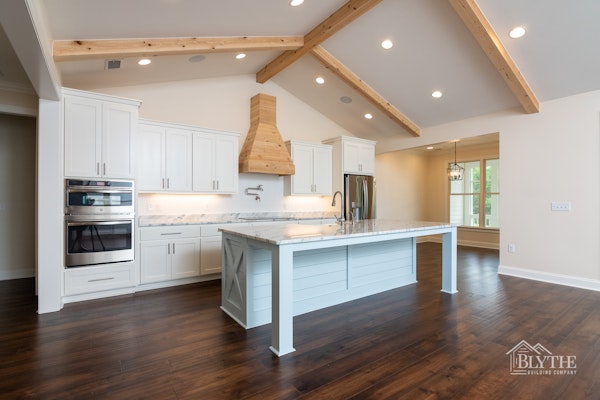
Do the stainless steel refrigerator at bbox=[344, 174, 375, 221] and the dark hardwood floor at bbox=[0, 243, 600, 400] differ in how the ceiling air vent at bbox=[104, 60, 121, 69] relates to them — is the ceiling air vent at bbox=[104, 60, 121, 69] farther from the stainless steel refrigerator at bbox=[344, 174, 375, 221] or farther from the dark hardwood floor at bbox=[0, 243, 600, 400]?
the stainless steel refrigerator at bbox=[344, 174, 375, 221]

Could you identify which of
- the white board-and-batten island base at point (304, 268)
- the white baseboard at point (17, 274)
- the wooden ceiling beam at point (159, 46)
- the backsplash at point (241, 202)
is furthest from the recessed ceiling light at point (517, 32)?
the white baseboard at point (17, 274)

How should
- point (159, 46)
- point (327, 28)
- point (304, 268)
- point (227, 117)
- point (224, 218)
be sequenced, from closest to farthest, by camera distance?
point (304, 268)
point (159, 46)
point (327, 28)
point (224, 218)
point (227, 117)

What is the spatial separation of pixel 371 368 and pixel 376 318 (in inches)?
36.3

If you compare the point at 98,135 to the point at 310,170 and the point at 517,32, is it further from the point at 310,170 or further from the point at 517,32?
the point at 517,32

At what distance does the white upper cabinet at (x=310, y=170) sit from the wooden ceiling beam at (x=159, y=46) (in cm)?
202

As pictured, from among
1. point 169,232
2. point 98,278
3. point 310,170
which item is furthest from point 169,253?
point 310,170

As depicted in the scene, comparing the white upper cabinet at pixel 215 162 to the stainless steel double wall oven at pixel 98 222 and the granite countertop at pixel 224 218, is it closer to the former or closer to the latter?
the granite countertop at pixel 224 218

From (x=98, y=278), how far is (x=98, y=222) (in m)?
0.65

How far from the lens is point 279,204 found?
19.8 ft

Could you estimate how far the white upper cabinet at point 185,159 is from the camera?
4332 millimetres

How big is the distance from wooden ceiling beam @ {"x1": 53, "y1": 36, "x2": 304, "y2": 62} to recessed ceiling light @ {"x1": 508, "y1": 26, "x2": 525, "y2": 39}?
2651 mm

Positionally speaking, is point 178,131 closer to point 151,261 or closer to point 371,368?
point 151,261

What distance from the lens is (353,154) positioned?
643cm

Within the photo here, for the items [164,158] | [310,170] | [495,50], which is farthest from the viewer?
[310,170]
